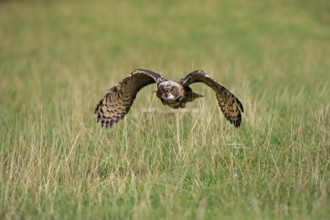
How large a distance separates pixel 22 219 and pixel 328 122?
3989mm

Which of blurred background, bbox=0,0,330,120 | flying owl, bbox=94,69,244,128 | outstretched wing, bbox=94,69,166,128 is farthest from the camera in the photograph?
blurred background, bbox=0,0,330,120

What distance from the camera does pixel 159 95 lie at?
8523 millimetres

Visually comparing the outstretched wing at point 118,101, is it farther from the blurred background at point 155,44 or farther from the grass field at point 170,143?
the blurred background at point 155,44

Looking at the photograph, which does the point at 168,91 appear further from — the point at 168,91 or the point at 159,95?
the point at 159,95

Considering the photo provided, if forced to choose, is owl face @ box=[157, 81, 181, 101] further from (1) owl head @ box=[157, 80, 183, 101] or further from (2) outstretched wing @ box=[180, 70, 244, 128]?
(2) outstretched wing @ box=[180, 70, 244, 128]

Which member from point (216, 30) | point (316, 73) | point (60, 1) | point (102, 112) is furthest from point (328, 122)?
point (60, 1)

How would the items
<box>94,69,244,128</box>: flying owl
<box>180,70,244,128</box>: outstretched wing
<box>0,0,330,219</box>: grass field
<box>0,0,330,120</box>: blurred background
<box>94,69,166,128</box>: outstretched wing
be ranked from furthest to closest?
<box>0,0,330,120</box>: blurred background → <box>94,69,166,128</box>: outstretched wing → <box>94,69,244,128</box>: flying owl → <box>180,70,244,128</box>: outstretched wing → <box>0,0,330,219</box>: grass field

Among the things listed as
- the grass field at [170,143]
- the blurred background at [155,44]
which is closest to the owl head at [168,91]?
the grass field at [170,143]

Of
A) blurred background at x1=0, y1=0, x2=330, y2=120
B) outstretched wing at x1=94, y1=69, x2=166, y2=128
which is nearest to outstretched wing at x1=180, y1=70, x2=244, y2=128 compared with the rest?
outstretched wing at x1=94, y1=69, x2=166, y2=128

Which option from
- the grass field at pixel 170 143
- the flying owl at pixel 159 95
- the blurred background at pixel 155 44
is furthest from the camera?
the blurred background at pixel 155 44

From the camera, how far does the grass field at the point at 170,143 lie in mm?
7305

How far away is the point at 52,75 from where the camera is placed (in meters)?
16.4

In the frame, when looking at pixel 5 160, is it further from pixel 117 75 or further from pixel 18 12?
pixel 18 12

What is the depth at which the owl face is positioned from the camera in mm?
8391
